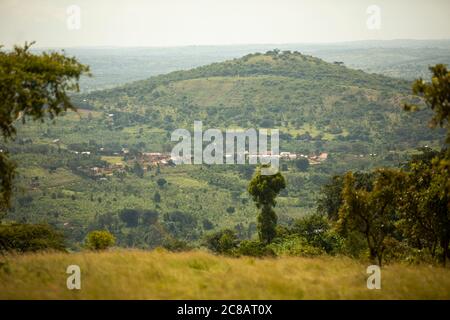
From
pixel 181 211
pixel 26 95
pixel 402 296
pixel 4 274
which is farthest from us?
pixel 181 211

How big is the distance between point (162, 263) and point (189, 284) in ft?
5.11

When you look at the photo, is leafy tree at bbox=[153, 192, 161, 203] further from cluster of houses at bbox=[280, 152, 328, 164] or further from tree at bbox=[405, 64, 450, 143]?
tree at bbox=[405, 64, 450, 143]

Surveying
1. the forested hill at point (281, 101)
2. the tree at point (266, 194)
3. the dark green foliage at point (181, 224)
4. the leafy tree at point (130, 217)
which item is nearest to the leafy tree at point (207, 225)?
the dark green foliage at point (181, 224)

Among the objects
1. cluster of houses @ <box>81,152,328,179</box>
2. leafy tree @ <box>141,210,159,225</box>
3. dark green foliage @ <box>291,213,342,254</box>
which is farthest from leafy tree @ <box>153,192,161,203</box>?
dark green foliage @ <box>291,213,342,254</box>

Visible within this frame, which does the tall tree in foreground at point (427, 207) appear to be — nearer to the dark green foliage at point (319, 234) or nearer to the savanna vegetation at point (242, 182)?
the savanna vegetation at point (242, 182)

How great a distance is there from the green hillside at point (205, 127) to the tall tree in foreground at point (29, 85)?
4105cm

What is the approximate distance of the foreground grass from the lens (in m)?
9.35

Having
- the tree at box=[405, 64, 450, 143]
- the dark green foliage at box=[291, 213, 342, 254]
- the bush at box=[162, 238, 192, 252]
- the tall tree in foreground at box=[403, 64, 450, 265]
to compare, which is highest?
the tree at box=[405, 64, 450, 143]

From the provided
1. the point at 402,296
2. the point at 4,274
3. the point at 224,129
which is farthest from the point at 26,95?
the point at 224,129

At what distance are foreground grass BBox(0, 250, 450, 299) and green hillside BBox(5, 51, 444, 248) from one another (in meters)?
41.6

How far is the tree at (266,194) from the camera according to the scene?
28250mm

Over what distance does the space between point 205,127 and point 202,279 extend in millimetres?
134160
